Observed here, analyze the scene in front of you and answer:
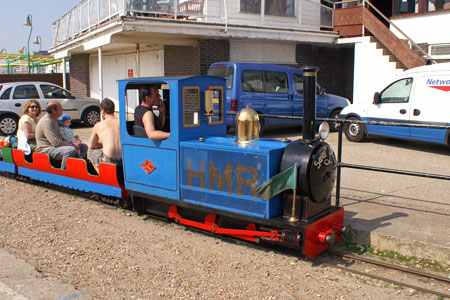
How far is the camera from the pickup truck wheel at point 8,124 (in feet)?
45.9

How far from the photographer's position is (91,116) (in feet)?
51.9

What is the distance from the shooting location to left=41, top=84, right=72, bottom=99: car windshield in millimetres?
14960

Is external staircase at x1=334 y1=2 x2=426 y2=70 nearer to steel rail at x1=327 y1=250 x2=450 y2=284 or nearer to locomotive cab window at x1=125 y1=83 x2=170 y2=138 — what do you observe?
locomotive cab window at x1=125 y1=83 x2=170 y2=138

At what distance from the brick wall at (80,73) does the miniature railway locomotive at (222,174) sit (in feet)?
56.6

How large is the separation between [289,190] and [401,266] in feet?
4.14

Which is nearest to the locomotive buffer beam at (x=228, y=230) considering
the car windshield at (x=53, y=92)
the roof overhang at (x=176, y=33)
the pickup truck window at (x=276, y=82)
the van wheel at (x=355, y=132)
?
the van wheel at (x=355, y=132)

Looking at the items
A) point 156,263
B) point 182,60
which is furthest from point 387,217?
point 182,60

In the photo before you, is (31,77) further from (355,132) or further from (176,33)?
(355,132)

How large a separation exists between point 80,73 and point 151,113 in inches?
725

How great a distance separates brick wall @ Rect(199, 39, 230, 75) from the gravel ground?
28.2 ft

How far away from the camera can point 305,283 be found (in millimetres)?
4082

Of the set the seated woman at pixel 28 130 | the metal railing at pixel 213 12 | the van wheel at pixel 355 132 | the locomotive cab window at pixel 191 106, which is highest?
the metal railing at pixel 213 12

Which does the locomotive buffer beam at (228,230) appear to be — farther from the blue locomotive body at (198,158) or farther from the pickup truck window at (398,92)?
the pickup truck window at (398,92)

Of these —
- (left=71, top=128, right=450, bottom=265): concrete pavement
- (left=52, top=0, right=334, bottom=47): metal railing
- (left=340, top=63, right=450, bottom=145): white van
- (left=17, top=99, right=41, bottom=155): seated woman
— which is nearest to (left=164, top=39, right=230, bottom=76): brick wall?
(left=52, top=0, right=334, bottom=47): metal railing
